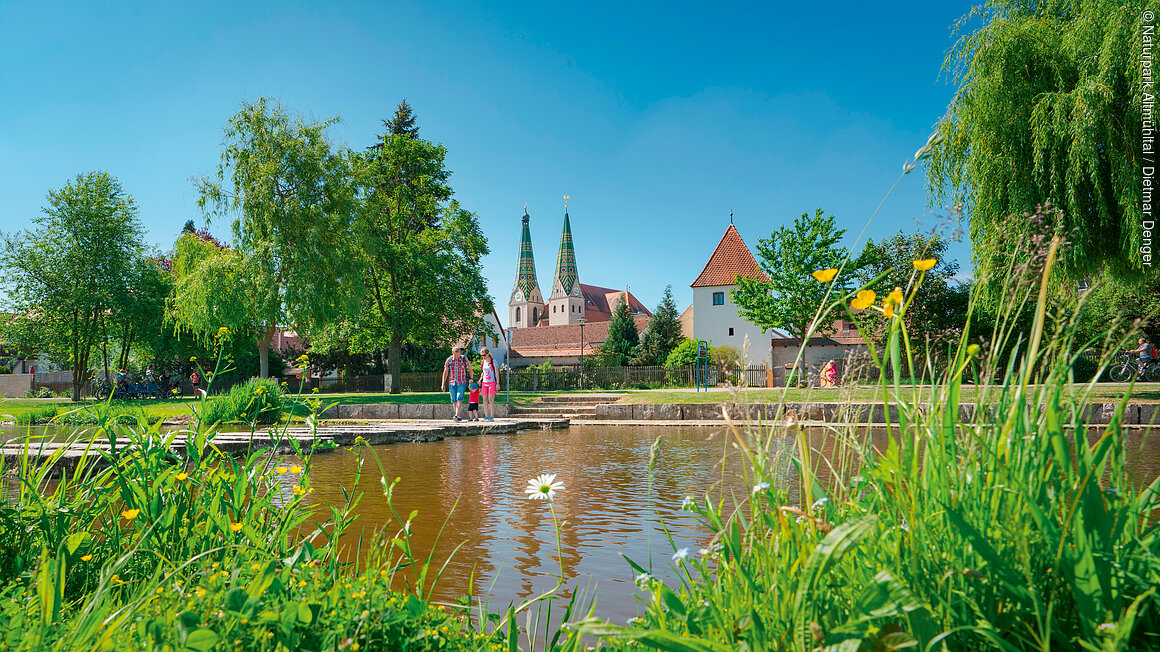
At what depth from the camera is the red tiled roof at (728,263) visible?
1858 inches

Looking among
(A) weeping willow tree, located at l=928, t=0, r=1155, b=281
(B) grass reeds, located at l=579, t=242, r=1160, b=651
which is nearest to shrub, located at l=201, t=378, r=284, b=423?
(B) grass reeds, located at l=579, t=242, r=1160, b=651

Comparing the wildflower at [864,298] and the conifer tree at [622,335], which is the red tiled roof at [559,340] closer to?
the conifer tree at [622,335]

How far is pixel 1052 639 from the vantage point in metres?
1.48

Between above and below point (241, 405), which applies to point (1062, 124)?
above

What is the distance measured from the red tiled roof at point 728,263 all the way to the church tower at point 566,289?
5591 cm

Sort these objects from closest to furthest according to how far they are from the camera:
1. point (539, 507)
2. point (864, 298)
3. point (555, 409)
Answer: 1. point (864, 298)
2. point (539, 507)
3. point (555, 409)

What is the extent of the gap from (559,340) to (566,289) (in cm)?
3960

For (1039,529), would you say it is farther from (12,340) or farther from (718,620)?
(12,340)

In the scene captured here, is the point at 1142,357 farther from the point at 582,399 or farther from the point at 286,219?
the point at 286,219

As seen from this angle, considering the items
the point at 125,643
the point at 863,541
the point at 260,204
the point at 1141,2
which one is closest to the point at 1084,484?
the point at 863,541

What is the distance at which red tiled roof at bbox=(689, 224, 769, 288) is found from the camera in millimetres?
47188

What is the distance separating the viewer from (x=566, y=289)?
376 feet

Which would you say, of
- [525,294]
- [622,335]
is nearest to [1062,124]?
[622,335]

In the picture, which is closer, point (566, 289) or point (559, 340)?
point (559, 340)
